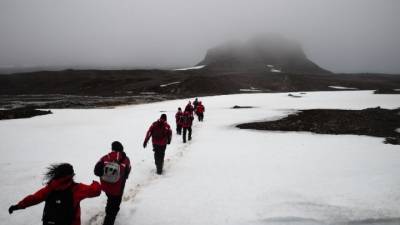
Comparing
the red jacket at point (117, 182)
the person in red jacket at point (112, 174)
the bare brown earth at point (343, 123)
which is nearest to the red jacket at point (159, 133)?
the person in red jacket at point (112, 174)

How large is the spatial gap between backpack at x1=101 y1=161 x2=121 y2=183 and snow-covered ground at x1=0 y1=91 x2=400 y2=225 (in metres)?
1.34

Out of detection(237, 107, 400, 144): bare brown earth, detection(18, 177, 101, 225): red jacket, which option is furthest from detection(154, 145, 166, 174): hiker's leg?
detection(237, 107, 400, 144): bare brown earth

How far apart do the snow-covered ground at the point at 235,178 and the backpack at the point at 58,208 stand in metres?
2.07

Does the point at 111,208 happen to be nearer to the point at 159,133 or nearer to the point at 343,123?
the point at 159,133

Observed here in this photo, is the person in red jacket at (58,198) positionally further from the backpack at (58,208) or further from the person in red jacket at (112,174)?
the person in red jacket at (112,174)

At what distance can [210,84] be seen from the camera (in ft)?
271

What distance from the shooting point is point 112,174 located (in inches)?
222

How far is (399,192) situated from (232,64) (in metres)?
194

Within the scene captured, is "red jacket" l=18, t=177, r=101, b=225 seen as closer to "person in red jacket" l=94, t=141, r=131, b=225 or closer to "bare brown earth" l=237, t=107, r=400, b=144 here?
"person in red jacket" l=94, t=141, r=131, b=225

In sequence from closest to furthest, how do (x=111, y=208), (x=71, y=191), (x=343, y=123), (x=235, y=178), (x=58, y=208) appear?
(x=58, y=208), (x=71, y=191), (x=111, y=208), (x=235, y=178), (x=343, y=123)

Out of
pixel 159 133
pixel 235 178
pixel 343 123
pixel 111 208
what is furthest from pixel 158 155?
pixel 343 123

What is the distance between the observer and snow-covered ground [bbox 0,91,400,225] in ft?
21.9

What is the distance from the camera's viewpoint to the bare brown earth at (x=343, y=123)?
18609mm

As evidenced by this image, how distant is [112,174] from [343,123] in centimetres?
2060
